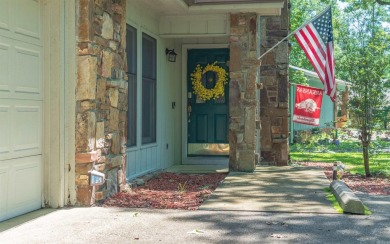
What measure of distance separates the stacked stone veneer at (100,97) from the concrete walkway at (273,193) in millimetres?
1219

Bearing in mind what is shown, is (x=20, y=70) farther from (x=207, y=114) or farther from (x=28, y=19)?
(x=207, y=114)

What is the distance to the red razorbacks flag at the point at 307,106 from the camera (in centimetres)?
1038

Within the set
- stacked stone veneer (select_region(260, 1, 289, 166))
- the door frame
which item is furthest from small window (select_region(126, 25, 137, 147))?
stacked stone veneer (select_region(260, 1, 289, 166))

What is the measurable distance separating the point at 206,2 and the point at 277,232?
15.3ft

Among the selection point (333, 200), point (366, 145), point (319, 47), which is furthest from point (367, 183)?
point (333, 200)

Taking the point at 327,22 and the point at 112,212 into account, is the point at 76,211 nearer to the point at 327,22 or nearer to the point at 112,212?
the point at 112,212

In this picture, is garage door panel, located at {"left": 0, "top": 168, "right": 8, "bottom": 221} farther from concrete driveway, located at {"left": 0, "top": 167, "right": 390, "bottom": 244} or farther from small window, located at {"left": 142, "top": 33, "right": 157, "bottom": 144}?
small window, located at {"left": 142, "top": 33, "right": 157, "bottom": 144}

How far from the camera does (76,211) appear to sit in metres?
5.06

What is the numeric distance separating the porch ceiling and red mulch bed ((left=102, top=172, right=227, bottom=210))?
8.97 ft

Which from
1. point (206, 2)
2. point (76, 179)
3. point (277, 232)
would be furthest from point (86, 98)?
point (206, 2)

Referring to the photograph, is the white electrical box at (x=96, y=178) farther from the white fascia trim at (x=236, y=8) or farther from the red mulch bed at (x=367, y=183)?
the red mulch bed at (x=367, y=183)

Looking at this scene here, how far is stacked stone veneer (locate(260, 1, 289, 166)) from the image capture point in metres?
9.95

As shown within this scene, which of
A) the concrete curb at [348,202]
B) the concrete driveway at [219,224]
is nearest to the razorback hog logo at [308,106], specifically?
the concrete driveway at [219,224]

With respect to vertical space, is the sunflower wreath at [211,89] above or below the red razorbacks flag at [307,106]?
above
